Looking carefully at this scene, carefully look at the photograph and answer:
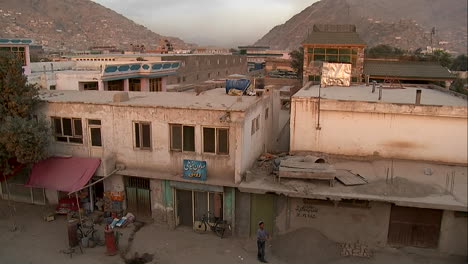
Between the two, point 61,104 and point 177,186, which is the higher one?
point 61,104

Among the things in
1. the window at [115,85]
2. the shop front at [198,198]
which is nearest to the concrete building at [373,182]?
the shop front at [198,198]

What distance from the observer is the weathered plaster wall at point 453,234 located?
1299cm

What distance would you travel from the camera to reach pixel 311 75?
3788cm

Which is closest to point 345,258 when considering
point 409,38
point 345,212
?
point 345,212

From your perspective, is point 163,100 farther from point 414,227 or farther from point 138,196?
point 414,227

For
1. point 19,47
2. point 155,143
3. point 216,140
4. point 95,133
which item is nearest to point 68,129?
point 95,133

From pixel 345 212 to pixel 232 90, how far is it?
25.8 ft

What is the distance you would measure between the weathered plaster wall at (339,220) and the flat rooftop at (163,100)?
434cm

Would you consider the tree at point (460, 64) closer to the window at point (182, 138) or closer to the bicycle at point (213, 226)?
the bicycle at point (213, 226)

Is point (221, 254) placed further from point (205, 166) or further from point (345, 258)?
point (345, 258)

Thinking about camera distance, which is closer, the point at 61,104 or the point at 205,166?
the point at 205,166

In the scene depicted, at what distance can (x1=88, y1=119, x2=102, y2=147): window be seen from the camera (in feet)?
52.3

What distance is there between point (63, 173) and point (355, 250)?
1187 centimetres

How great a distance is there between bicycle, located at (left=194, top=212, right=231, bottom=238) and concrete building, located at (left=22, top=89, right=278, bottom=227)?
0.24 metres
